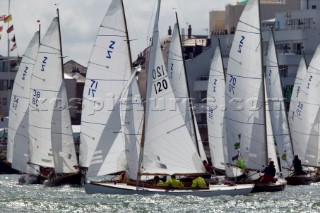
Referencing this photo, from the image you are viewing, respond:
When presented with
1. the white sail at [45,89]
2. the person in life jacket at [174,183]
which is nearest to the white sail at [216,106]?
the white sail at [45,89]

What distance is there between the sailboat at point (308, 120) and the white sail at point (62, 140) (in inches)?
523

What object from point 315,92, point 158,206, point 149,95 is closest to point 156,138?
point 149,95

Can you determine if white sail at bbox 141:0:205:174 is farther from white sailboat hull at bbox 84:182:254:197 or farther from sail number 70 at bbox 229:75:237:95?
sail number 70 at bbox 229:75:237:95

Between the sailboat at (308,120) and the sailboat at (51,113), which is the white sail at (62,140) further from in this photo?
the sailboat at (308,120)

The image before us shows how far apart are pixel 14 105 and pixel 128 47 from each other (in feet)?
61.0

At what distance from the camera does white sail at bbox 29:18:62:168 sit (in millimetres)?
84500

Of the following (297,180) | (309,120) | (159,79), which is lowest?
(297,180)

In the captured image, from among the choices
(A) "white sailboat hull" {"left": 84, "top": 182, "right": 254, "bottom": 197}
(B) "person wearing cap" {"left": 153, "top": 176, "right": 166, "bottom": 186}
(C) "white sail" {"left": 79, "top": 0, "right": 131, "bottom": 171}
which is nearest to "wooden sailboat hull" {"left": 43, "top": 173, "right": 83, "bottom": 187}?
(C) "white sail" {"left": 79, "top": 0, "right": 131, "bottom": 171}

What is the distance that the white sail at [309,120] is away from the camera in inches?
3553

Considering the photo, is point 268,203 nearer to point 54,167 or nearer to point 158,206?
point 158,206

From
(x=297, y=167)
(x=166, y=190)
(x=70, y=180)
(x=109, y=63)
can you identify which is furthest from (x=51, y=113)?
(x=166, y=190)

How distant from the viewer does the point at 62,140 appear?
83625 mm

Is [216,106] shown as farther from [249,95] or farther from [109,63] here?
[249,95]

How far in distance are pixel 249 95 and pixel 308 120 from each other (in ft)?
56.3
